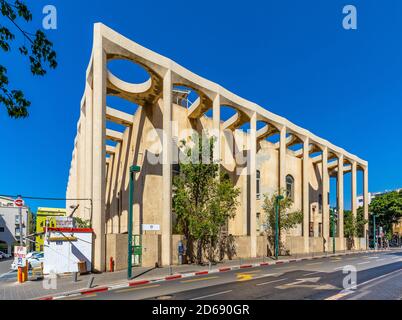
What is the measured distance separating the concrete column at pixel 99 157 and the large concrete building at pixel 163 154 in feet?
0.20

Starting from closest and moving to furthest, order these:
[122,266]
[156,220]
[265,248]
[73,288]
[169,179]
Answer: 1. [73,288]
2. [122,266]
3. [169,179]
4. [156,220]
5. [265,248]

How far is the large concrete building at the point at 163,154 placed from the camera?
23.8m

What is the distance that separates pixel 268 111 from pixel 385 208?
48503 millimetres

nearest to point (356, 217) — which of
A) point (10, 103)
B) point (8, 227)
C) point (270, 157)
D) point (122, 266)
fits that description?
point (270, 157)

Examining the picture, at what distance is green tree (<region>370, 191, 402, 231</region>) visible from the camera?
73.1 meters

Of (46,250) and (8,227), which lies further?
(8,227)

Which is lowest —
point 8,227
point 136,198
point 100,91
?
point 8,227

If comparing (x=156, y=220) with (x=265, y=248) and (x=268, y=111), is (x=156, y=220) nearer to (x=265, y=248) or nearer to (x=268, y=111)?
(x=265, y=248)

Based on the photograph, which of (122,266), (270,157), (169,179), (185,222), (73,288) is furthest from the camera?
(270,157)

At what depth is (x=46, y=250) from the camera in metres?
20.4

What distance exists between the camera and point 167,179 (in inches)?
1066

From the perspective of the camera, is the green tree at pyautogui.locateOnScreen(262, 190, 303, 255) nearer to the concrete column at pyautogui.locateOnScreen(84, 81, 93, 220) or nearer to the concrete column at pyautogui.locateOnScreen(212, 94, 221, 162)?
the concrete column at pyautogui.locateOnScreen(212, 94, 221, 162)

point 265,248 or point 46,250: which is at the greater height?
point 46,250

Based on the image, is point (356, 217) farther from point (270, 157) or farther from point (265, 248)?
point (265, 248)
